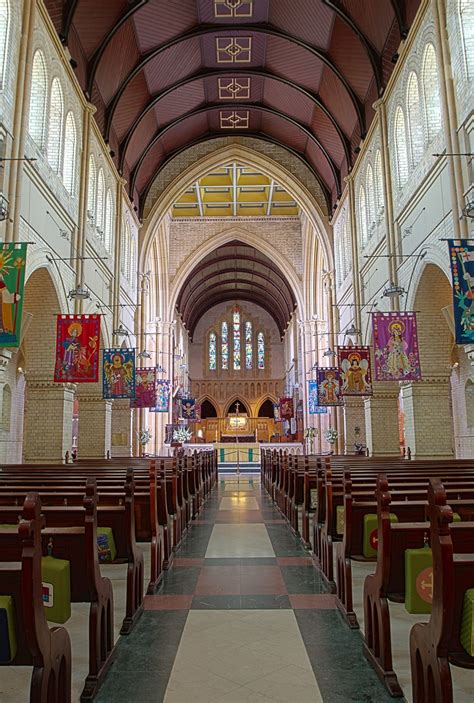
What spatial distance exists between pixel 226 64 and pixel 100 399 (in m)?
12.3

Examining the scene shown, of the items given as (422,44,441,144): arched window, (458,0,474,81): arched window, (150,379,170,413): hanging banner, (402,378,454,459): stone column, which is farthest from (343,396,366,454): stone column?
(458,0,474,81): arched window

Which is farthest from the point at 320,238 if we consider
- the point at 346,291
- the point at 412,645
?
the point at 412,645

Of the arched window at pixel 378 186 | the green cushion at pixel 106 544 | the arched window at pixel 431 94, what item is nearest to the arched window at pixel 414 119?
the arched window at pixel 431 94

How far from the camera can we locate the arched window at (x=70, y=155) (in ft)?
48.8

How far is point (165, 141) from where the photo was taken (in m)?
24.2

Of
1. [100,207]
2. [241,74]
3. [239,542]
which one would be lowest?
[239,542]

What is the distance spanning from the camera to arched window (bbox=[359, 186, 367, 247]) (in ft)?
62.6

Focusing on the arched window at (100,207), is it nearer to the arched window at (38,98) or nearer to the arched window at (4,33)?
the arched window at (38,98)

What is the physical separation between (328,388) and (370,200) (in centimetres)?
657

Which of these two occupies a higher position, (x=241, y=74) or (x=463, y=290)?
(x=241, y=74)

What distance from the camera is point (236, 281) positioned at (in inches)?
1837

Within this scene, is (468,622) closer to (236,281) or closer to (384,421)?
(384,421)

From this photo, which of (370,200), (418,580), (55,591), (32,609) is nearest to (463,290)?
(418,580)

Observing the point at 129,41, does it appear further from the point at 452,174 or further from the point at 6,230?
the point at 452,174
